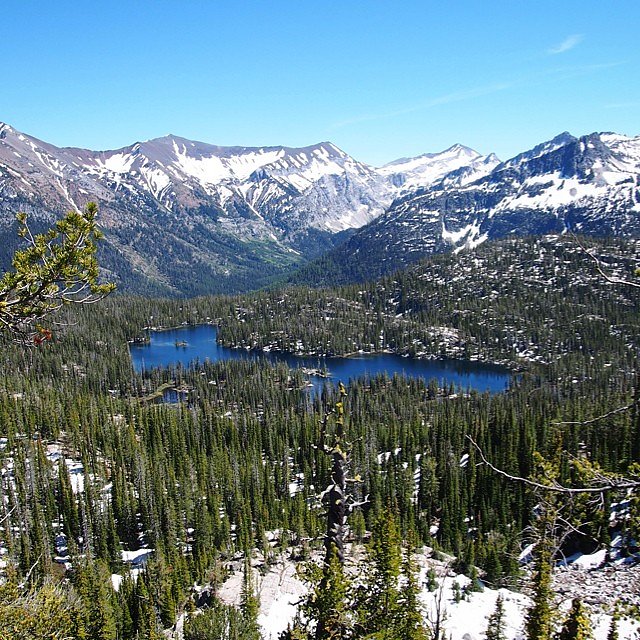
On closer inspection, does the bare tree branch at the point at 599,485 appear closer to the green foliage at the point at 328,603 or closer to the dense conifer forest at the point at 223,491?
the green foliage at the point at 328,603

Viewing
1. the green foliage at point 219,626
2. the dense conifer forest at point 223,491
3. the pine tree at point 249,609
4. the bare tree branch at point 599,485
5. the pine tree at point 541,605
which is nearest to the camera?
the bare tree branch at point 599,485

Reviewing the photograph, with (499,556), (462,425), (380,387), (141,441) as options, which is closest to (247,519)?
(499,556)

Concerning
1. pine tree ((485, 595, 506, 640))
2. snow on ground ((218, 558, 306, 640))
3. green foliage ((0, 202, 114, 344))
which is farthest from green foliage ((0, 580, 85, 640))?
snow on ground ((218, 558, 306, 640))

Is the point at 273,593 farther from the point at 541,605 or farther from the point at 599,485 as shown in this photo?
the point at 599,485

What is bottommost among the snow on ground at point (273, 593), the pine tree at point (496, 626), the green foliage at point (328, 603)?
the snow on ground at point (273, 593)

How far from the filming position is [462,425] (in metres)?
129

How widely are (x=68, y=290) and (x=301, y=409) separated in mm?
157017

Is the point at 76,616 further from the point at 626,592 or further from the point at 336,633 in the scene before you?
the point at 626,592

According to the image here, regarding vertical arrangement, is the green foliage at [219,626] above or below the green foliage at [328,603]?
below

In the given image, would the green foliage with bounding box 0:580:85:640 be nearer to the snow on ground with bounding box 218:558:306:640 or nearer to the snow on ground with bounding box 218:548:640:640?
the snow on ground with bounding box 218:548:640:640

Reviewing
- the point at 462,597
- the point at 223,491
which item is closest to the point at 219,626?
the point at 462,597

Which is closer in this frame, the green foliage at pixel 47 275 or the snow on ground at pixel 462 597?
the green foliage at pixel 47 275

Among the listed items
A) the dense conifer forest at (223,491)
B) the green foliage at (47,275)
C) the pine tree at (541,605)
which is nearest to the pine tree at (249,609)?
the dense conifer forest at (223,491)

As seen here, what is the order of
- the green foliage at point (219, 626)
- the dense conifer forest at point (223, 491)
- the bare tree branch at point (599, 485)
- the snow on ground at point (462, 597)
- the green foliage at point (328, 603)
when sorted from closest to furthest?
the bare tree branch at point (599, 485), the green foliage at point (328, 603), the green foliage at point (219, 626), the snow on ground at point (462, 597), the dense conifer forest at point (223, 491)
